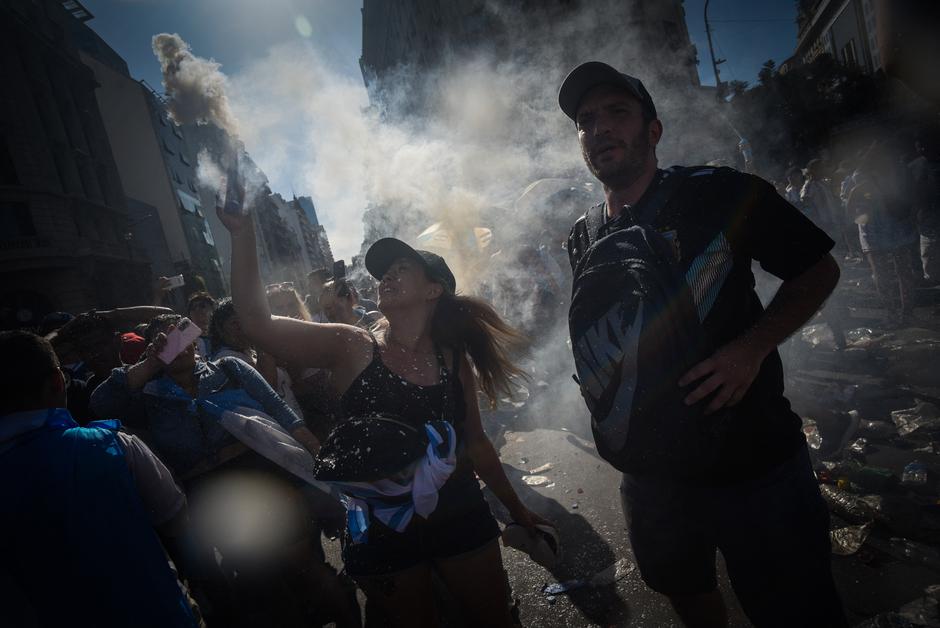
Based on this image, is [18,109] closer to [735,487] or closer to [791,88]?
[735,487]

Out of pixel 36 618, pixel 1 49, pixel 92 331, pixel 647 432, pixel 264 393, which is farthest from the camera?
pixel 1 49

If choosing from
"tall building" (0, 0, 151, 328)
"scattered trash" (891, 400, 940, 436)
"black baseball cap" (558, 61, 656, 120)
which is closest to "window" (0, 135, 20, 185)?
"tall building" (0, 0, 151, 328)

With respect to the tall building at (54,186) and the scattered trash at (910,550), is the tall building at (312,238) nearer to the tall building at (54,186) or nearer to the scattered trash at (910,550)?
the tall building at (54,186)

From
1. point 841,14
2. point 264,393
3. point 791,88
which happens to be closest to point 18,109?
point 264,393

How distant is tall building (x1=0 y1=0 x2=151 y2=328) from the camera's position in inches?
679

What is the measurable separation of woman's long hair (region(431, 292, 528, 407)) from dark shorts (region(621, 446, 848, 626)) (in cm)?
101

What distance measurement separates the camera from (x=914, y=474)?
272cm

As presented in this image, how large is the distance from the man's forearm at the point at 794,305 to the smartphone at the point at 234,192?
1679 millimetres

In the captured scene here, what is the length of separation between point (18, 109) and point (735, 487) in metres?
27.9

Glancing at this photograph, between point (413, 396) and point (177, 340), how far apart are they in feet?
4.85

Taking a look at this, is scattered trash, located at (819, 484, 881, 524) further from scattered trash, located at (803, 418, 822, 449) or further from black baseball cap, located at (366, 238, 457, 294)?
black baseball cap, located at (366, 238, 457, 294)

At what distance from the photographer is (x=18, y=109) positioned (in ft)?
59.7

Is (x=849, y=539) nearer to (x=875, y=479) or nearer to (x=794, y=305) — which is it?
(x=875, y=479)

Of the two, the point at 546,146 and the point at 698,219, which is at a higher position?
the point at 546,146
